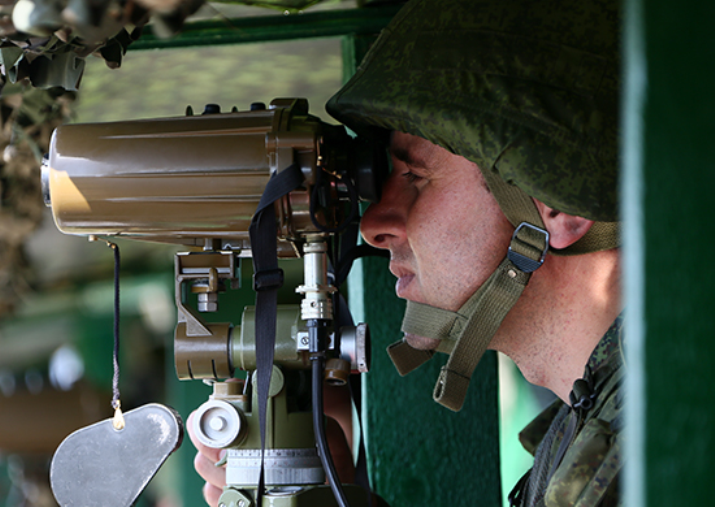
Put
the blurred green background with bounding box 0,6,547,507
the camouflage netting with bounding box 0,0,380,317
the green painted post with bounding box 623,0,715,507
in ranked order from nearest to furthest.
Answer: the green painted post with bounding box 623,0,715,507 → the camouflage netting with bounding box 0,0,380,317 → the blurred green background with bounding box 0,6,547,507

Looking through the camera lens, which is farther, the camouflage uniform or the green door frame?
the green door frame

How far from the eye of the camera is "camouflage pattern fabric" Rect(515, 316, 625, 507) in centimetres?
89

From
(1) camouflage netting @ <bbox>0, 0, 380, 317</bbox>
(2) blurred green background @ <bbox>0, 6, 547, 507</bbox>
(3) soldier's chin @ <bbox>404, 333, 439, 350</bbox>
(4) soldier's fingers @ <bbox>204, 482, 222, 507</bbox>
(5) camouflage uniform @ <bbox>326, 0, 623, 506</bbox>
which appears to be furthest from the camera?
(2) blurred green background @ <bbox>0, 6, 547, 507</bbox>

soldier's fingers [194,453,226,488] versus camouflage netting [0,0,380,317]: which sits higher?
camouflage netting [0,0,380,317]

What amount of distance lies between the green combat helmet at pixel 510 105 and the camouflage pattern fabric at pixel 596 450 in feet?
0.55

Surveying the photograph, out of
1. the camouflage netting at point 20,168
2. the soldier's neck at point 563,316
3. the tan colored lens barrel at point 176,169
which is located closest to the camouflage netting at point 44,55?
the camouflage netting at point 20,168

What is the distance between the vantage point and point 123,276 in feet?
13.8

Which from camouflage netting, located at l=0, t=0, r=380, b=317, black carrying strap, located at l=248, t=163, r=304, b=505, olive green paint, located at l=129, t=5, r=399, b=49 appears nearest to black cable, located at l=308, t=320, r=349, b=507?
black carrying strap, located at l=248, t=163, r=304, b=505

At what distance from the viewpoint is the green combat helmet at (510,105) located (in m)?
1.00

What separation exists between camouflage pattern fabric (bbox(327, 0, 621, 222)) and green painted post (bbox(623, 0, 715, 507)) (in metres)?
0.65

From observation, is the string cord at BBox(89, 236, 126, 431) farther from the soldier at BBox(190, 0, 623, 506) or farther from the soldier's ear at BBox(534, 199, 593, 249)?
the soldier's ear at BBox(534, 199, 593, 249)

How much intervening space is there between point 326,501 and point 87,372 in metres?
3.29

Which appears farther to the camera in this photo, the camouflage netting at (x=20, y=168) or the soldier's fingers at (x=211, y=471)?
the camouflage netting at (x=20, y=168)

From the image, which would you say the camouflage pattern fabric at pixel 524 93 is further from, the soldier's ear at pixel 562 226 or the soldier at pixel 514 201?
the soldier's ear at pixel 562 226
